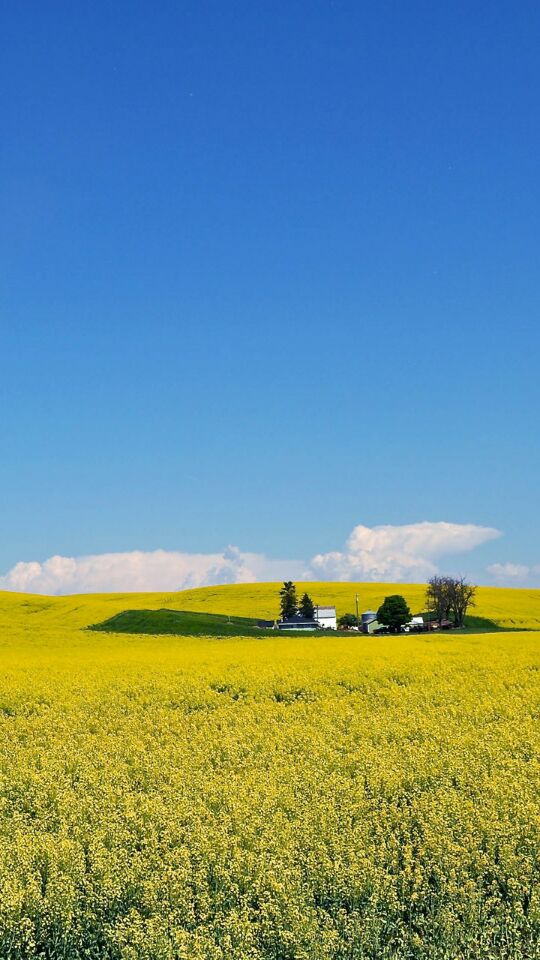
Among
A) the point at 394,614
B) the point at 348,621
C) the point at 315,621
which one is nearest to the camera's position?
the point at 394,614

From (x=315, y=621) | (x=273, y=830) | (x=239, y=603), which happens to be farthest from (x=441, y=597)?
(x=273, y=830)

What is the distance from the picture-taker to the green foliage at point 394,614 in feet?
284

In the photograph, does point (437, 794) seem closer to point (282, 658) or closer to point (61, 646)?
point (282, 658)

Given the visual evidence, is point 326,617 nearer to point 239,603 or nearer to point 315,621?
point 315,621

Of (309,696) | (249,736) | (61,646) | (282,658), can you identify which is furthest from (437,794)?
(61,646)

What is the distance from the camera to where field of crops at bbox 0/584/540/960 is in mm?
8906

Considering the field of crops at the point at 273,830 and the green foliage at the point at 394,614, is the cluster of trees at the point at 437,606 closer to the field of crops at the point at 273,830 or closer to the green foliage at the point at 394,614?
the green foliage at the point at 394,614

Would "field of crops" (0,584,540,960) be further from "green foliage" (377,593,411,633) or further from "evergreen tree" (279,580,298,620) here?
"evergreen tree" (279,580,298,620)

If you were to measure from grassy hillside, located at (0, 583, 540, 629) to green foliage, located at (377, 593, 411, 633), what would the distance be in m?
13.0

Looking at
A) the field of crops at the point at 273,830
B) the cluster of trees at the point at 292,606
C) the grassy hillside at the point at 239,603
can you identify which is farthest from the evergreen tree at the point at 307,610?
the field of crops at the point at 273,830

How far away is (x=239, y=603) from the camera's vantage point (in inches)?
4476

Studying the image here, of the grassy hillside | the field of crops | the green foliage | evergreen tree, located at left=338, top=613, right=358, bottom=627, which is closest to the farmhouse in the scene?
evergreen tree, located at left=338, top=613, right=358, bottom=627

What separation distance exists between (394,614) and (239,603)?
32884mm

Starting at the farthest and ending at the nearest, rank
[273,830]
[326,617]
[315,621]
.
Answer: [326,617], [315,621], [273,830]
